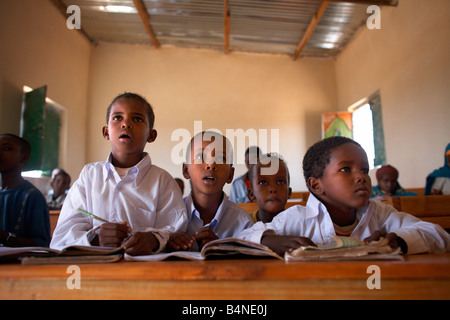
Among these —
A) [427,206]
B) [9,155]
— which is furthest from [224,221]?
[9,155]

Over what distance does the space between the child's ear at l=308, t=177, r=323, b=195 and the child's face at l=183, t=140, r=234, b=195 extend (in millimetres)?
419

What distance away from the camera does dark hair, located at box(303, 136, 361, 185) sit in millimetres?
1275

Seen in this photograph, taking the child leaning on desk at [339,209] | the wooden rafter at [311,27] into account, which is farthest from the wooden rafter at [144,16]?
the child leaning on desk at [339,209]

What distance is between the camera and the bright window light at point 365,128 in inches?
230

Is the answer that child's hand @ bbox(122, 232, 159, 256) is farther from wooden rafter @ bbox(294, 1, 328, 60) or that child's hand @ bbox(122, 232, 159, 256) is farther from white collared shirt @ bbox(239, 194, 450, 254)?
wooden rafter @ bbox(294, 1, 328, 60)

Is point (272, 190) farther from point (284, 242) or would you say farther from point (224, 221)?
point (284, 242)

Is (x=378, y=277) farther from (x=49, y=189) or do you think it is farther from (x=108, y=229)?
(x=49, y=189)

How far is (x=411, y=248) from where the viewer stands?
0.87m

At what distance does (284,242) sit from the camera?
0.86 metres

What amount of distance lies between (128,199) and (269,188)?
0.79 m

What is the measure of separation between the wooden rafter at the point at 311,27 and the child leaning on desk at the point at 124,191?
4.70m

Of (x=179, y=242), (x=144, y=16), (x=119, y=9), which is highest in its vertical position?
(x=119, y=9)

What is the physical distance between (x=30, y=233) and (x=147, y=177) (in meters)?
1.04

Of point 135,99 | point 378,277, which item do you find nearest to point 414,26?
point 135,99
